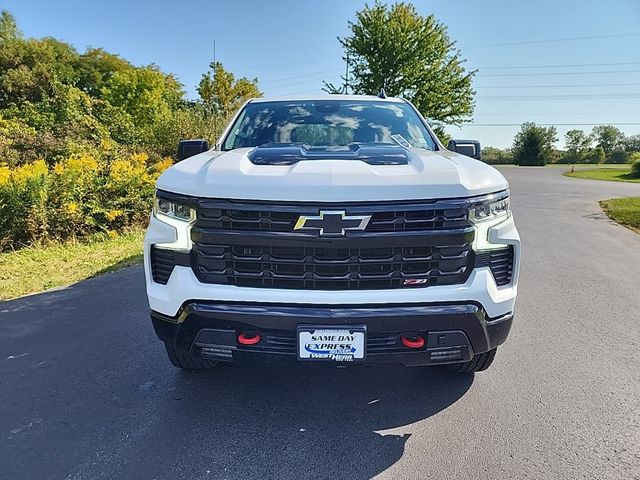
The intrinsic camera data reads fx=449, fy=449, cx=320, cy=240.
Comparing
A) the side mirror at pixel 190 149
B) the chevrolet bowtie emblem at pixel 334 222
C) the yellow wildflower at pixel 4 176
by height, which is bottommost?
the yellow wildflower at pixel 4 176

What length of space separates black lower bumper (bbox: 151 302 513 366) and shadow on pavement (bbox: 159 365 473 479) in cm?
48

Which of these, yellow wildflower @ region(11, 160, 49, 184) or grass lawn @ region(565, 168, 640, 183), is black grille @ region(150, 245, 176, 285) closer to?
yellow wildflower @ region(11, 160, 49, 184)

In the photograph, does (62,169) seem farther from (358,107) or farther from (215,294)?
(215,294)

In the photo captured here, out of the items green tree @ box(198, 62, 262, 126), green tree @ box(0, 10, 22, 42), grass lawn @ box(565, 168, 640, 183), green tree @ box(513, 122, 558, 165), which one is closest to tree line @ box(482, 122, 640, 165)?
green tree @ box(513, 122, 558, 165)

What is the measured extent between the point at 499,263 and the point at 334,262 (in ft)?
2.91

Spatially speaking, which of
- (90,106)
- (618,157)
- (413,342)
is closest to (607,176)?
(90,106)

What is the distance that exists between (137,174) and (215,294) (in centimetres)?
658

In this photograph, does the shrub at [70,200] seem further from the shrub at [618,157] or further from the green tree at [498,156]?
the shrub at [618,157]

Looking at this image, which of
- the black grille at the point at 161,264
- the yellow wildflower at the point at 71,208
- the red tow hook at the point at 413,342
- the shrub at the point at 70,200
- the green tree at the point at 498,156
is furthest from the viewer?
the green tree at the point at 498,156

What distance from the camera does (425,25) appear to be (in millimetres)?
28344

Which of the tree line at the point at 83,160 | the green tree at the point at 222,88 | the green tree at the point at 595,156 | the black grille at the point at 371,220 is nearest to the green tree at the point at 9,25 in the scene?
the tree line at the point at 83,160

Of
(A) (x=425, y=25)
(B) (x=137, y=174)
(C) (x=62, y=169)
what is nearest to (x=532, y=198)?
(B) (x=137, y=174)

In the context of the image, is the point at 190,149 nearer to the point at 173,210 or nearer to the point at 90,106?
the point at 173,210

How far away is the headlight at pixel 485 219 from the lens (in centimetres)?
226
